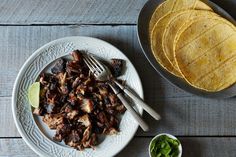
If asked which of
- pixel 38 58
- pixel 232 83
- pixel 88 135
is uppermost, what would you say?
pixel 38 58

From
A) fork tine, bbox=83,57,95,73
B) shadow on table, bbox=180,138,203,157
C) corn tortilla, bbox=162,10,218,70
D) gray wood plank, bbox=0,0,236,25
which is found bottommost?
shadow on table, bbox=180,138,203,157

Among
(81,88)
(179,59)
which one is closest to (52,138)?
(81,88)

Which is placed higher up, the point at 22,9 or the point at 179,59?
the point at 22,9

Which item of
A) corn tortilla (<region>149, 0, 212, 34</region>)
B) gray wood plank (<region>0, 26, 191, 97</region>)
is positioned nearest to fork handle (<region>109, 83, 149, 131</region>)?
gray wood plank (<region>0, 26, 191, 97</region>)

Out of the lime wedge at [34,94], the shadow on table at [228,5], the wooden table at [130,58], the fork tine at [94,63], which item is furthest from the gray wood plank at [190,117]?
the shadow on table at [228,5]

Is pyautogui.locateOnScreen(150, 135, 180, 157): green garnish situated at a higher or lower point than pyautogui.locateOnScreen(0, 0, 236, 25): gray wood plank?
lower

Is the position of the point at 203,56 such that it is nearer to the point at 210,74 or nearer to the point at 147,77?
the point at 210,74

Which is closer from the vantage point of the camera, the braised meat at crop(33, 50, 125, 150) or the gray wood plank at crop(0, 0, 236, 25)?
the braised meat at crop(33, 50, 125, 150)

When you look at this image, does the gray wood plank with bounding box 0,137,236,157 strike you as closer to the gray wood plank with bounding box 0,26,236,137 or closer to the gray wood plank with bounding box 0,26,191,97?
the gray wood plank with bounding box 0,26,236,137
